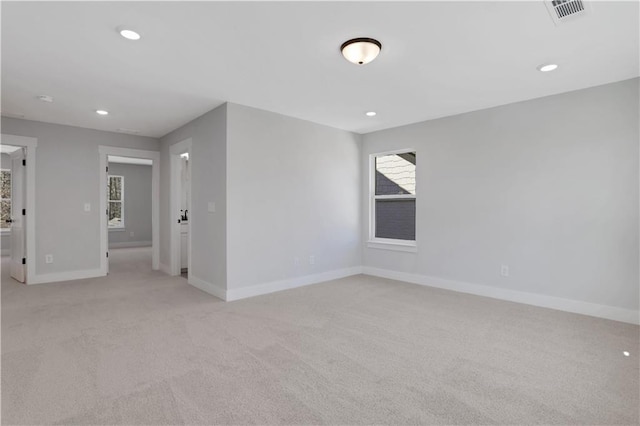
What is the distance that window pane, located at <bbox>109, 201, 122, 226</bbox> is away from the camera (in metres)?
9.57

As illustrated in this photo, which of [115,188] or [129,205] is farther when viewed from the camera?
[129,205]

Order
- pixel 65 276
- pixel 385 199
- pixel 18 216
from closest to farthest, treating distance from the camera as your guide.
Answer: pixel 18 216 < pixel 65 276 < pixel 385 199

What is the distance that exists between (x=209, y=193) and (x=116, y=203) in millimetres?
6690

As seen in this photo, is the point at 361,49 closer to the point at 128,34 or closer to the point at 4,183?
the point at 128,34

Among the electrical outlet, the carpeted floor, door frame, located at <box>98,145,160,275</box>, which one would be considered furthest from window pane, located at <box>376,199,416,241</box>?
door frame, located at <box>98,145,160,275</box>

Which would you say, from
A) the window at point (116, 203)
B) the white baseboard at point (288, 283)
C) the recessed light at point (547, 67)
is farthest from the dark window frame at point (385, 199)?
the window at point (116, 203)

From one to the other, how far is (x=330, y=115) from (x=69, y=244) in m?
4.57

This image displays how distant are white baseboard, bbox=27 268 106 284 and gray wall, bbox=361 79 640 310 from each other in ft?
16.7

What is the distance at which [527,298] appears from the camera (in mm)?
4059

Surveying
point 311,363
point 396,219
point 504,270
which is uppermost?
point 396,219

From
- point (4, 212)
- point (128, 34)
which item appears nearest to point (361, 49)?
point (128, 34)

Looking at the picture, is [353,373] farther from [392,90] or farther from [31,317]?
[31,317]

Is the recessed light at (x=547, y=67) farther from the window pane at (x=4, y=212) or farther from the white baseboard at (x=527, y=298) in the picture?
the window pane at (x=4, y=212)

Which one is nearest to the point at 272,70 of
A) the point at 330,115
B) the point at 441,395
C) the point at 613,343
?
the point at 330,115
